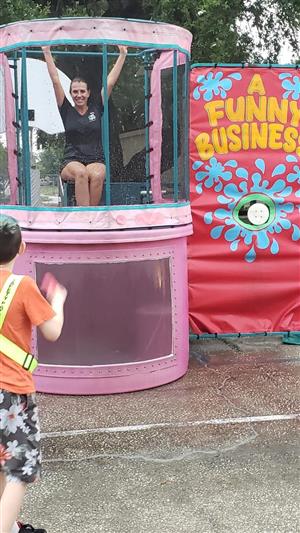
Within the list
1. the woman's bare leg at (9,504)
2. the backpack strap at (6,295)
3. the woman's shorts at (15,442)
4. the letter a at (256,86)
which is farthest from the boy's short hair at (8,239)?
the letter a at (256,86)

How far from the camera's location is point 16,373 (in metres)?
2.67

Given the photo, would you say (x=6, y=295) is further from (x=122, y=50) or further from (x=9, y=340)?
(x=122, y=50)

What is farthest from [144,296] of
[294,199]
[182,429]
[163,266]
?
Answer: [294,199]

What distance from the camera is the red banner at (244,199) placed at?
227 inches

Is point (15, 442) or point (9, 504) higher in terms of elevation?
point (15, 442)

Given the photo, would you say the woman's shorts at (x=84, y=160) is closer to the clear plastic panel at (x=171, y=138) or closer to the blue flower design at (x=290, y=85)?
the clear plastic panel at (x=171, y=138)

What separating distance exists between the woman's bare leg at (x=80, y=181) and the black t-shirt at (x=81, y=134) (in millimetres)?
74

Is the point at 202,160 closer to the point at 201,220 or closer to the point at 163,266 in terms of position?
the point at 201,220

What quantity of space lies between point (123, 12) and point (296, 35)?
3.97m

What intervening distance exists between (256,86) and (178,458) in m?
3.48

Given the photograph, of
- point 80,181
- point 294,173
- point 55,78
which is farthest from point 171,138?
point 294,173

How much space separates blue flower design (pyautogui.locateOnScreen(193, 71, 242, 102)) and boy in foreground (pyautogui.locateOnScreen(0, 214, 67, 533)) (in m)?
3.50

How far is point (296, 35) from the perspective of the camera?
46.5 ft

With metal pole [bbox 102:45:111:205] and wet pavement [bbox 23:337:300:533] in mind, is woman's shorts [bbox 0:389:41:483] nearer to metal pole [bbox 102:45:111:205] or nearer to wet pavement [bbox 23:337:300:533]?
wet pavement [bbox 23:337:300:533]
